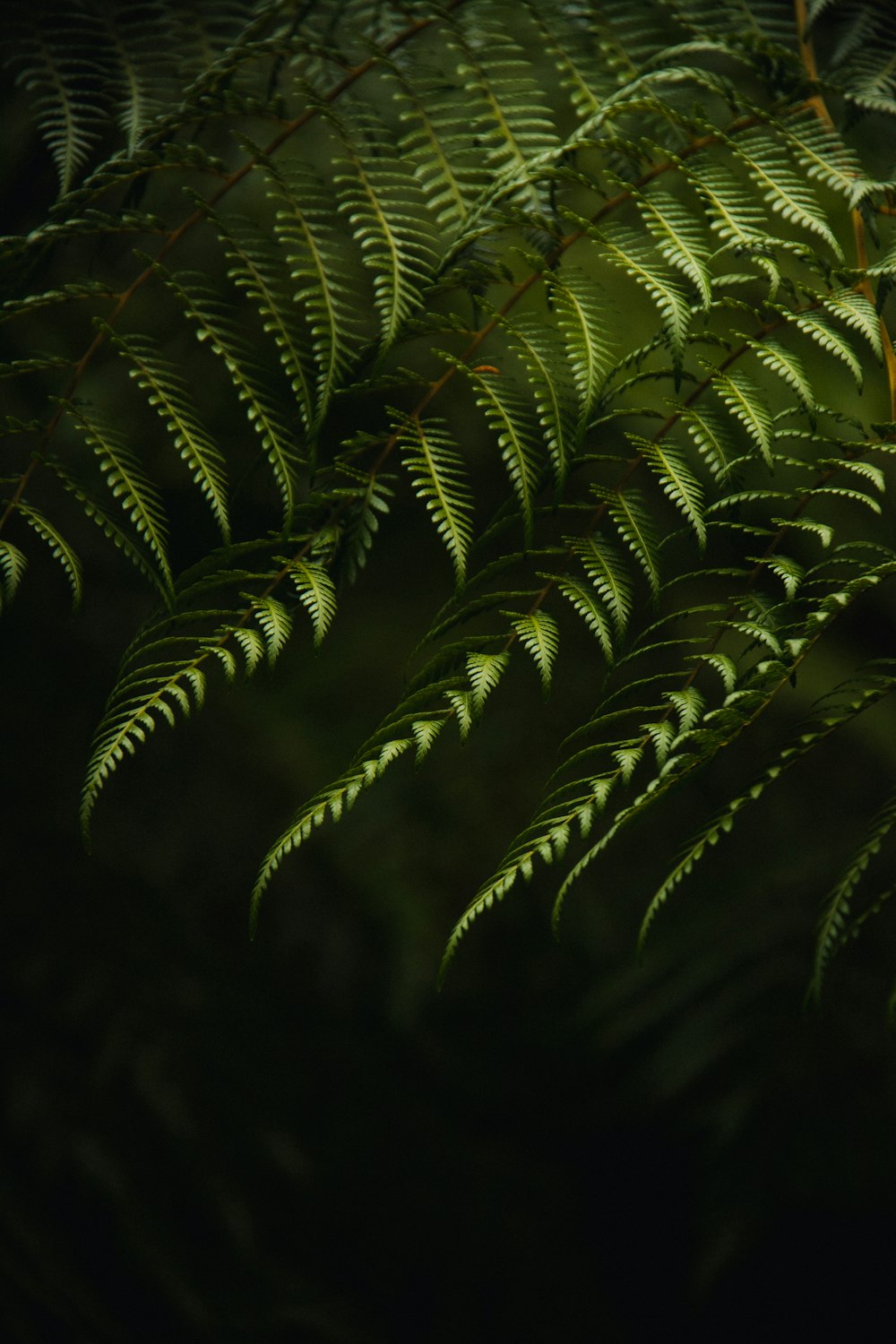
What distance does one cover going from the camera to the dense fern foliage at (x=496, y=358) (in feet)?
2.76

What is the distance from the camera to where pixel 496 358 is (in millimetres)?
921

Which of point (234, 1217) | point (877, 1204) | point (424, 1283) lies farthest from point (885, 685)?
point (234, 1217)

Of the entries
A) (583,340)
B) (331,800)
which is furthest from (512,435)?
(331,800)

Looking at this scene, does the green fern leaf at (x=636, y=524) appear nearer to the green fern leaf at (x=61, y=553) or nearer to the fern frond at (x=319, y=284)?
the fern frond at (x=319, y=284)

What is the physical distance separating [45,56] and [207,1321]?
1409 millimetres

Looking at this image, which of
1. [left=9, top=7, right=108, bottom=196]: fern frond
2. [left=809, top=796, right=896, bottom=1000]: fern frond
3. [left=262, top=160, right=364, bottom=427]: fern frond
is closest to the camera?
[left=809, top=796, right=896, bottom=1000]: fern frond

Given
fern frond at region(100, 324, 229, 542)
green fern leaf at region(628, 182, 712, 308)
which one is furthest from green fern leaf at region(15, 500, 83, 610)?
green fern leaf at region(628, 182, 712, 308)

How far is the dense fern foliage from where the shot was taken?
84 centimetres

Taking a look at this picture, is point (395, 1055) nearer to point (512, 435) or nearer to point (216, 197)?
point (512, 435)

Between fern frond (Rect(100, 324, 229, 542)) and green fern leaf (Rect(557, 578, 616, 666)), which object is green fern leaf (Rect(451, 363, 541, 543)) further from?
fern frond (Rect(100, 324, 229, 542))

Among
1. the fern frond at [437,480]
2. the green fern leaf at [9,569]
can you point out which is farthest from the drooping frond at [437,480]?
the green fern leaf at [9,569]

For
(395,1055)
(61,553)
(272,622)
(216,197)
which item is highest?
(216,197)

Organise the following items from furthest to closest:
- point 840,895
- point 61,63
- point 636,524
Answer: point 61,63, point 636,524, point 840,895

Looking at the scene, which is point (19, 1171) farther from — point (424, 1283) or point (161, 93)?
point (161, 93)
